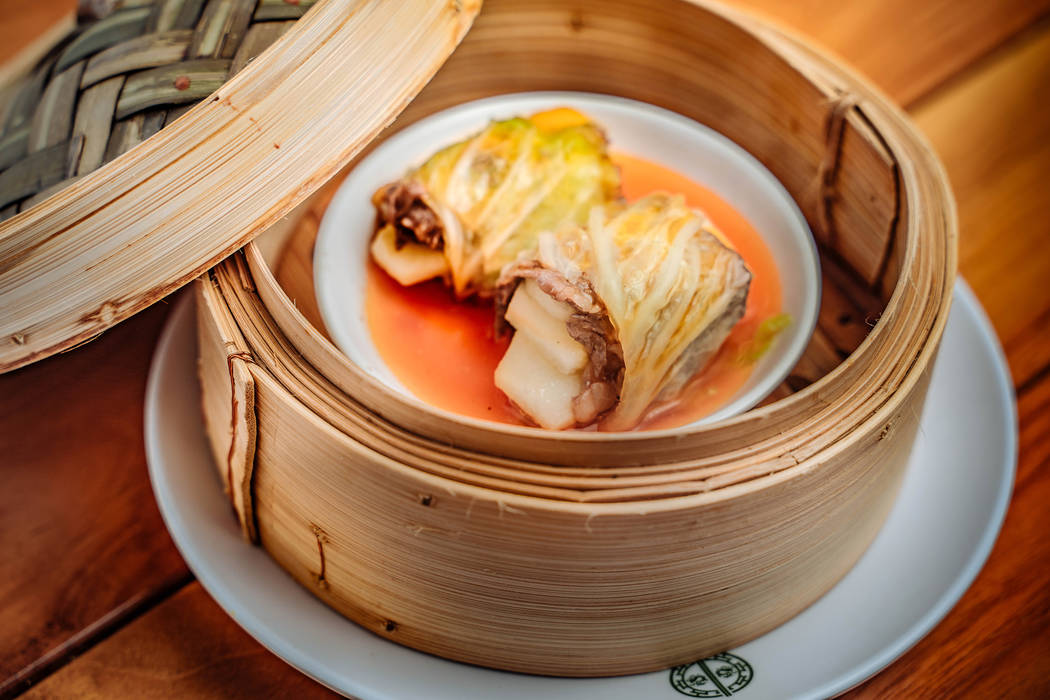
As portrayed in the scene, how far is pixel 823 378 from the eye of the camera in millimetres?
1060

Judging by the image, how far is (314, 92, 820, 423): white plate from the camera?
1399 millimetres

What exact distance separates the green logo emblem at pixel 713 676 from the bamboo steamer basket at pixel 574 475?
0.07ft

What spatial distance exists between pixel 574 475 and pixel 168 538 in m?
0.83

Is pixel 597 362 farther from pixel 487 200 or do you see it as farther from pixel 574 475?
pixel 487 200

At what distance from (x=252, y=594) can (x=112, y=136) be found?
67 centimetres

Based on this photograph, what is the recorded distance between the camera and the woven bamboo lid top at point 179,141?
1.14m

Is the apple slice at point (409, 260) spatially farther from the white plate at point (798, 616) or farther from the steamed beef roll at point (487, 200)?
the white plate at point (798, 616)

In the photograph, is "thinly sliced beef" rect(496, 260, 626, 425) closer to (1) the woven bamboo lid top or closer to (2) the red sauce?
(2) the red sauce

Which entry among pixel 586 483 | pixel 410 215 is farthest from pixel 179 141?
pixel 586 483

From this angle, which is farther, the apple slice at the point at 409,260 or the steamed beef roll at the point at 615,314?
the apple slice at the point at 409,260

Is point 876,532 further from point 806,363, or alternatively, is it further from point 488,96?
point 488,96

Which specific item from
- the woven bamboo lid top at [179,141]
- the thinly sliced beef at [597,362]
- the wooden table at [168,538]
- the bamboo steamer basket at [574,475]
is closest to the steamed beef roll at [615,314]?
the thinly sliced beef at [597,362]

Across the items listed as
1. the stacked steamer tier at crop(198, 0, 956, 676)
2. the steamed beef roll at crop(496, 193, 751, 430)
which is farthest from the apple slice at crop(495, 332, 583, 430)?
the stacked steamer tier at crop(198, 0, 956, 676)

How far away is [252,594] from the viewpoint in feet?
4.28
